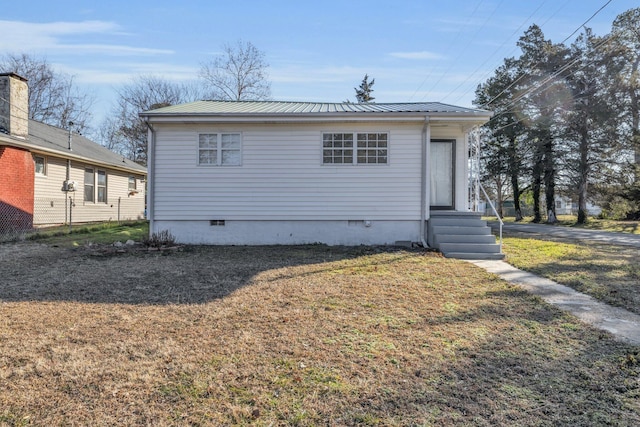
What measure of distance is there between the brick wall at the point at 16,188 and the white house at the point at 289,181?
6539 mm

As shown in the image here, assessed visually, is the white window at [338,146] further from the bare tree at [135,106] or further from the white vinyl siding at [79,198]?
the bare tree at [135,106]

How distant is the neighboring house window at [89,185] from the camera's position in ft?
54.0

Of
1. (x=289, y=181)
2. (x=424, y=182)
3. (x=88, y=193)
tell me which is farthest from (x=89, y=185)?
(x=424, y=182)

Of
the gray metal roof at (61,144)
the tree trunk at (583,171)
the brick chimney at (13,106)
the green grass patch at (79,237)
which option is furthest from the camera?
the tree trunk at (583,171)

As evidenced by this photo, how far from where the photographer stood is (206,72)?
27281 mm

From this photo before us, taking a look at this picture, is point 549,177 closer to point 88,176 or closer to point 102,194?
point 102,194

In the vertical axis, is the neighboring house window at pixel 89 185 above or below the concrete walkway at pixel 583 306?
above

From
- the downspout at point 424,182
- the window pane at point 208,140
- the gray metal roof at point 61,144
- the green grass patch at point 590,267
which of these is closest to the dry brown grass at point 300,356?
the green grass patch at point 590,267

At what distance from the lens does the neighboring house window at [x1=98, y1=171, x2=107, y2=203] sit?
1748 cm

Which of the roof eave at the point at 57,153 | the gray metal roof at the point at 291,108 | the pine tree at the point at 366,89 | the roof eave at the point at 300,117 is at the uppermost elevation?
the pine tree at the point at 366,89

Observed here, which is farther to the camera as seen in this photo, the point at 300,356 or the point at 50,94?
the point at 50,94

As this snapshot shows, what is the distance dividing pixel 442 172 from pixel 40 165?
14.5 metres

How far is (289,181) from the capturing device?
9391mm

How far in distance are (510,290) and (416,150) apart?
489 centimetres
